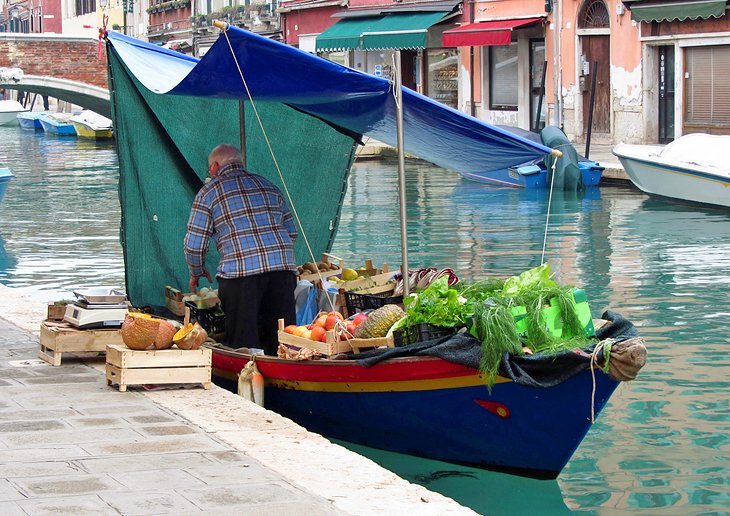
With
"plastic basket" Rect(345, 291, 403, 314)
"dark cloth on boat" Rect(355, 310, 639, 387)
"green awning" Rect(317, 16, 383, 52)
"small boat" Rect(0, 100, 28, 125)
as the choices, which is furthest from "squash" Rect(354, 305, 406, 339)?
"small boat" Rect(0, 100, 28, 125)

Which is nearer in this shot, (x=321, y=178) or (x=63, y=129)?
(x=321, y=178)

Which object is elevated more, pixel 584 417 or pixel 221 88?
pixel 221 88

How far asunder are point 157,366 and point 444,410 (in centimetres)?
141

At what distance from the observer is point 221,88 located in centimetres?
758

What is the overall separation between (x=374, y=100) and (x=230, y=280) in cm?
123

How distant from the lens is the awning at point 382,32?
103ft

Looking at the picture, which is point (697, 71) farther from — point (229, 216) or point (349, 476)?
point (349, 476)

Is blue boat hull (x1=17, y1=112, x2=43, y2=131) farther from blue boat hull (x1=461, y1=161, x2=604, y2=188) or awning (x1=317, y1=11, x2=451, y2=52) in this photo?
blue boat hull (x1=461, y1=161, x2=604, y2=188)

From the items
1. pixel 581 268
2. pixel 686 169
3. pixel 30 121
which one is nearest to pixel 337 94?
pixel 581 268

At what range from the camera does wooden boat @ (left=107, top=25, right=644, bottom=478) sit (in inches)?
236

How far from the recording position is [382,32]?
3238 cm

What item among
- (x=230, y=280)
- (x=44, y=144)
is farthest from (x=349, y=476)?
(x=44, y=144)

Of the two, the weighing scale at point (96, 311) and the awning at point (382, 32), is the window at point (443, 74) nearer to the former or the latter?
the awning at point (382, 32)

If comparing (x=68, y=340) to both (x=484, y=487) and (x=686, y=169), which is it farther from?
(x=686, y=169)
